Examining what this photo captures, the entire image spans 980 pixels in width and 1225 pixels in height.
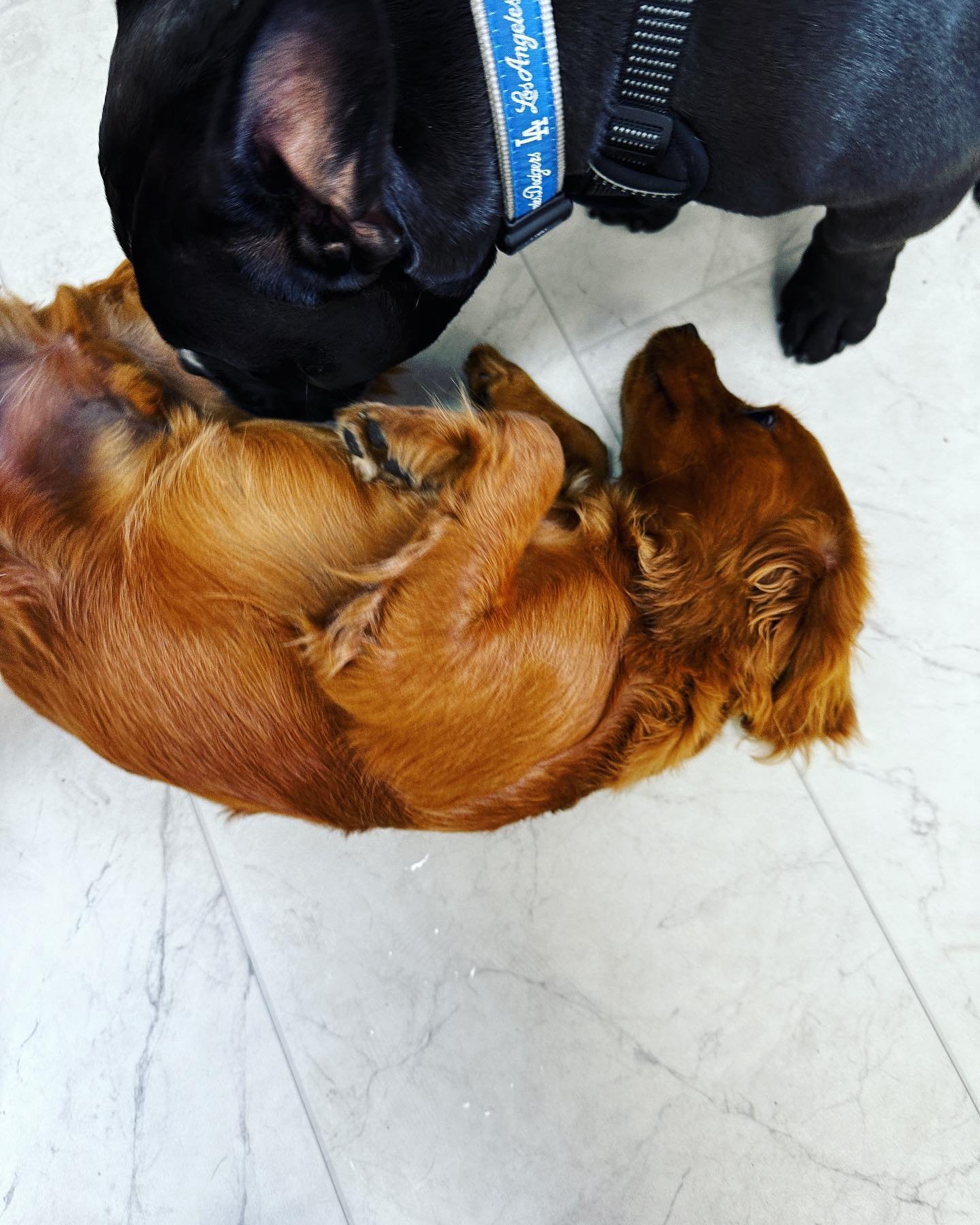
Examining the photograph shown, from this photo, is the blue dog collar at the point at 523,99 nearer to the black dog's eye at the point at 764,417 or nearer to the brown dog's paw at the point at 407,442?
the brown dog's paw at the point at 407,442

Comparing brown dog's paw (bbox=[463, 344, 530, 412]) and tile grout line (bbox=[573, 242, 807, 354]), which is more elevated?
brown dog's paw (bbox=[463, 344, 530, 412])

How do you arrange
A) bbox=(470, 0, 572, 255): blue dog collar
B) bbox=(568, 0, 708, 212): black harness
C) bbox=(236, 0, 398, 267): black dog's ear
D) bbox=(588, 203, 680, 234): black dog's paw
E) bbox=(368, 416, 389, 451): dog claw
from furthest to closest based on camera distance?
bbox=(588, 203, 680, 234): black dog's paw → bbox=(368, 416, 389, 451): dog claw → bbox=(568, 0, 708, 212): black harness → bbox=(470, 0, 572, 255): blue dog collar → bbox=(236, 0, 398, 267): black dog's ear

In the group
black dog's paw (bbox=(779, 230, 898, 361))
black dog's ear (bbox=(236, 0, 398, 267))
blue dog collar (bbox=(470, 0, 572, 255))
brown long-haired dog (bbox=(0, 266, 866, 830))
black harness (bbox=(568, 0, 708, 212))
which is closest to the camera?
black dog's ear (bbox=(236, 0, 398, 267))

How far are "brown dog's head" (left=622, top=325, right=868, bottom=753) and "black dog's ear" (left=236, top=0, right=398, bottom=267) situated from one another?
0.76 metres

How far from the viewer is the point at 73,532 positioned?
1476mm

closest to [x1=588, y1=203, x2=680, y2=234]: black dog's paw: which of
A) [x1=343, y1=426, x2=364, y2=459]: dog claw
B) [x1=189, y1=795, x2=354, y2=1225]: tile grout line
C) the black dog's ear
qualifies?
[x1=343, y1=426, x2=364, y2=459]: dog claw

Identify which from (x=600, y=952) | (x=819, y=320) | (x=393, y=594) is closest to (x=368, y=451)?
(x=393, y=594)

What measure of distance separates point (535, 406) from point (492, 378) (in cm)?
10

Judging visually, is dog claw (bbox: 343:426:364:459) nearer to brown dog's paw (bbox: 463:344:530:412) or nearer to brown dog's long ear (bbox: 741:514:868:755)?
brown dog's paw (bbox: 463:344:530:412)

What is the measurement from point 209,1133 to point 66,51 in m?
2.32

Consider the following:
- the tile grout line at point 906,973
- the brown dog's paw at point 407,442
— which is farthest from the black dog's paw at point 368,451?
the tile grout line at point 906,973

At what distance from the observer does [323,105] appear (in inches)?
37.5

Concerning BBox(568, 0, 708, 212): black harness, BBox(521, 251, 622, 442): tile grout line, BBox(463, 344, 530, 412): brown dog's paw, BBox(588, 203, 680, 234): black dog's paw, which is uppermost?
BBox(568, 0, 708, 212): black harness

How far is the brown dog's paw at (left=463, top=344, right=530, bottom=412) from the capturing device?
71.9 inches
